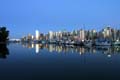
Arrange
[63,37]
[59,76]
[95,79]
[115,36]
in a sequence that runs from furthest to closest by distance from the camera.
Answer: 1. [63,37]
2. [115,36]
3. [59,76]
4. [95,79]

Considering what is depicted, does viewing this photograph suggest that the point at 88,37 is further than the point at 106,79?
Yes

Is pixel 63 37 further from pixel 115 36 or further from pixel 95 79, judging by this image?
pixel 95 79

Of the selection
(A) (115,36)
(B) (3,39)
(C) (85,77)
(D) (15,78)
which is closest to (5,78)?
(D) (15,78)

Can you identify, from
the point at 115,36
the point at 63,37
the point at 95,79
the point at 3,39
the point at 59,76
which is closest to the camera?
the point at 95,79

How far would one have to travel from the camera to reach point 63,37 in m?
188

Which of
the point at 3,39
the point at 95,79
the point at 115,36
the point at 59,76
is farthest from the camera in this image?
the point at 3,39

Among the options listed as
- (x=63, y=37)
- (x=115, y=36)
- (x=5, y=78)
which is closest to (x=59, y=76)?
(x=5, y=78)

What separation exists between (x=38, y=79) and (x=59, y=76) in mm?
2164

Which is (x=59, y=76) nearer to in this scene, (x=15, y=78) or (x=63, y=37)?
(x=15, y=78)

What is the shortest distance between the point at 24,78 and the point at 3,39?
13318 centimetres

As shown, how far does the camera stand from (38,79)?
20.1 metres

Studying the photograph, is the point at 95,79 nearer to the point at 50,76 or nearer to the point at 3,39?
the point at 50,76

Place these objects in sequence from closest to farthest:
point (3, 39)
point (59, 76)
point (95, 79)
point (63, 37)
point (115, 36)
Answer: point (95, 79)
point (59, 76)
point (115, 36)
point (3, 39)
point (63, 37)

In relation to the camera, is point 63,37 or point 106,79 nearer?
point 106,79
